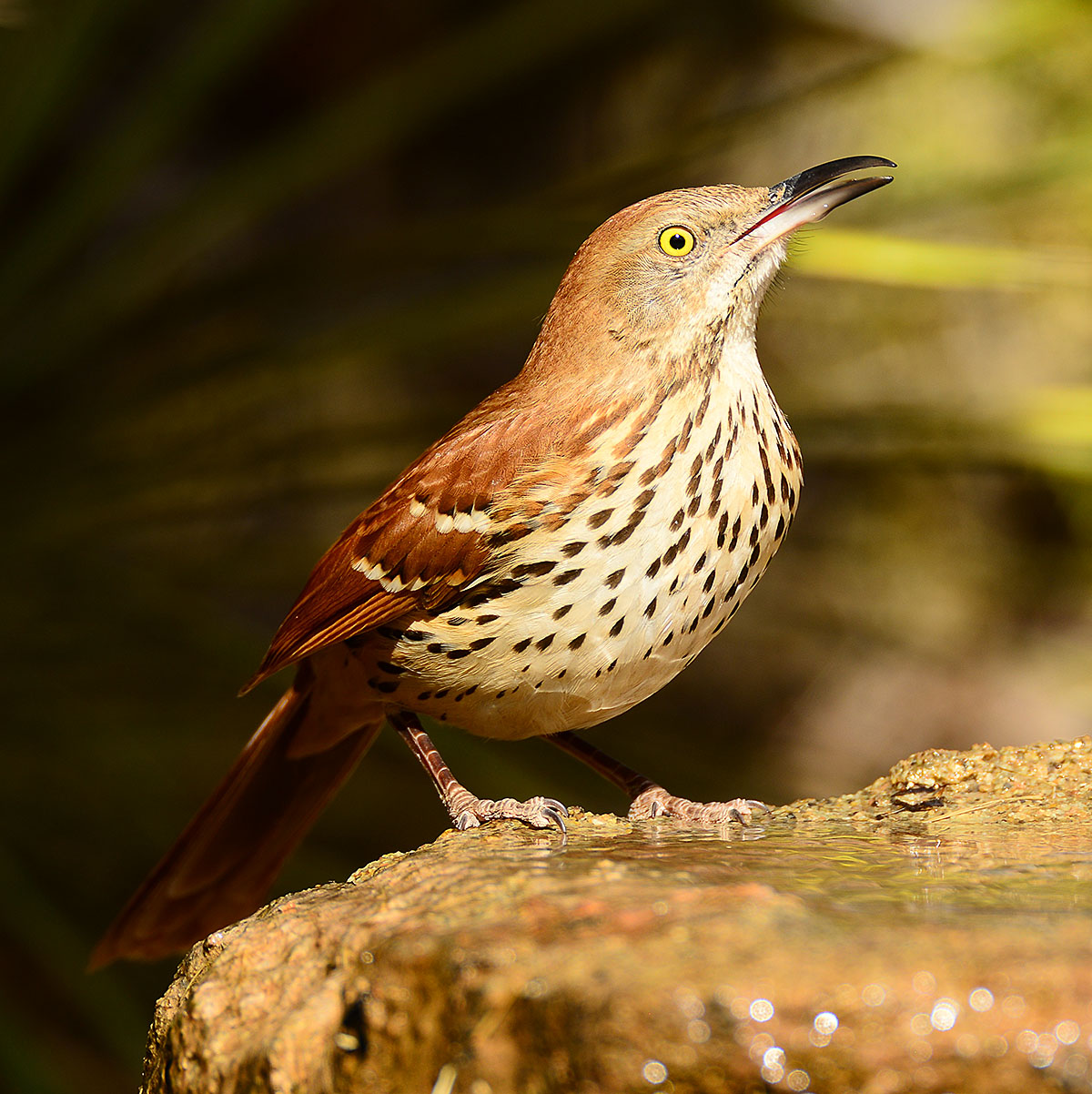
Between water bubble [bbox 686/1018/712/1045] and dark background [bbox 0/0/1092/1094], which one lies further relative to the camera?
dark background [bbox 0/0/1092/1094]

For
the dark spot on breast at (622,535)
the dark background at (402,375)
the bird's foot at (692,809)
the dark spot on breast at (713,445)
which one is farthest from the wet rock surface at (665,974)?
the dark background at (402,375)

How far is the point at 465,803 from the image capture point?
99.9 inches

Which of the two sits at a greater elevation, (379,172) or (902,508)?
(379,172)

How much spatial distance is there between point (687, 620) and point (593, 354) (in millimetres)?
575

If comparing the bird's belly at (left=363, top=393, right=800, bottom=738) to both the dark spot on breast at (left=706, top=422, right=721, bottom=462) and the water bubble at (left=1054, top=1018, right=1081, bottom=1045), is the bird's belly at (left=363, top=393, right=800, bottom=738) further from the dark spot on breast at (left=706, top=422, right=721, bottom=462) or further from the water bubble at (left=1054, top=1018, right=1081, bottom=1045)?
the water bubble at (left=1054, top=1018, right=1081, bottom=1045)

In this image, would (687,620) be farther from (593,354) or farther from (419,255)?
(419,255)

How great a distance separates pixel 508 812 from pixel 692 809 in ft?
1.36

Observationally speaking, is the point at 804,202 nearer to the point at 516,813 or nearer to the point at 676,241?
the point at 676,241

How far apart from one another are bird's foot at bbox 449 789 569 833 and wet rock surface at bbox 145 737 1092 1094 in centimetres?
22

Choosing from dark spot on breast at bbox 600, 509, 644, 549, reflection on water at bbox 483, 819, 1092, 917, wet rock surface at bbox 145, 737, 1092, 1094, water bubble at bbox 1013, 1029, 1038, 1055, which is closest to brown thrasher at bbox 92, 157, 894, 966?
dark spot on breast at bbox 600, 509, 644, 549

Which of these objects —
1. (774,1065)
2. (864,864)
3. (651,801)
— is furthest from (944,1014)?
(651,801)

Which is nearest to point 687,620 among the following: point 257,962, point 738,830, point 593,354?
point 738,830

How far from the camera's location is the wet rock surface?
1.35 meters

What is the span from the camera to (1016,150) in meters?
5.96
